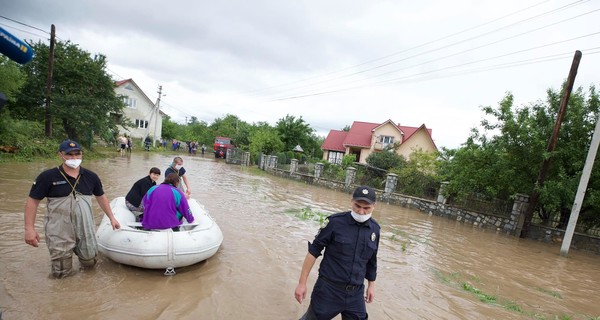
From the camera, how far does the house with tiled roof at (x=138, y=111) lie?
36406 millimetres

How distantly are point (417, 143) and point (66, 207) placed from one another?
3398 centimetres

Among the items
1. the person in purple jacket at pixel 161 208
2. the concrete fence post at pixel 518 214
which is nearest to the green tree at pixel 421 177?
the concrete fence post at pixel 518 214

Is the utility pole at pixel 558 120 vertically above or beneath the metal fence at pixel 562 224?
above

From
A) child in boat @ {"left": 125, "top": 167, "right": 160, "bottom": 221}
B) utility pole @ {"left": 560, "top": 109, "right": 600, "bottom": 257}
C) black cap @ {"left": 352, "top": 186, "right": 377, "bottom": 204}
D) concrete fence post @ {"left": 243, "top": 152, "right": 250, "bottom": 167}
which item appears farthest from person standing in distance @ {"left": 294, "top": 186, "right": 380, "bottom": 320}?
concrete fence post @ {"left": 243, "top": 152, "right": 250, "bottom": 167}

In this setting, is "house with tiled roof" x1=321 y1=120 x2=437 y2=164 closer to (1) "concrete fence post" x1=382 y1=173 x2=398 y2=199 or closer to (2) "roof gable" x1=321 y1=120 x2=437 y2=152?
(2) "roof gable" x1=321 y1=120 x2=437 y2=152

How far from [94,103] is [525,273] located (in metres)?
22.8

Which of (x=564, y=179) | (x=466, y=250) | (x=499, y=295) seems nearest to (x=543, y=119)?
(x=564, y=179)

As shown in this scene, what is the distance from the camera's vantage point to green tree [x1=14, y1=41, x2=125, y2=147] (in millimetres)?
18266

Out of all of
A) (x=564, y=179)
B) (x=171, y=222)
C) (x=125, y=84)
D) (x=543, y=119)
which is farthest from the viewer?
(x=125, y=84)

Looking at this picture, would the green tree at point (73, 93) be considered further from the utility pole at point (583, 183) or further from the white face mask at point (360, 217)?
the utility pole at point (583, 183)

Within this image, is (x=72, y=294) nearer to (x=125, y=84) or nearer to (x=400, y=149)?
(x=400, y=149)

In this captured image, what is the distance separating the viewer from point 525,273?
7.26 m

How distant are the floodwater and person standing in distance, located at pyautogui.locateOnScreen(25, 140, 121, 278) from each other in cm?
48

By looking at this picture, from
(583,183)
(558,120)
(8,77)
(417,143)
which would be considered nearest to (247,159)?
(417,143)
